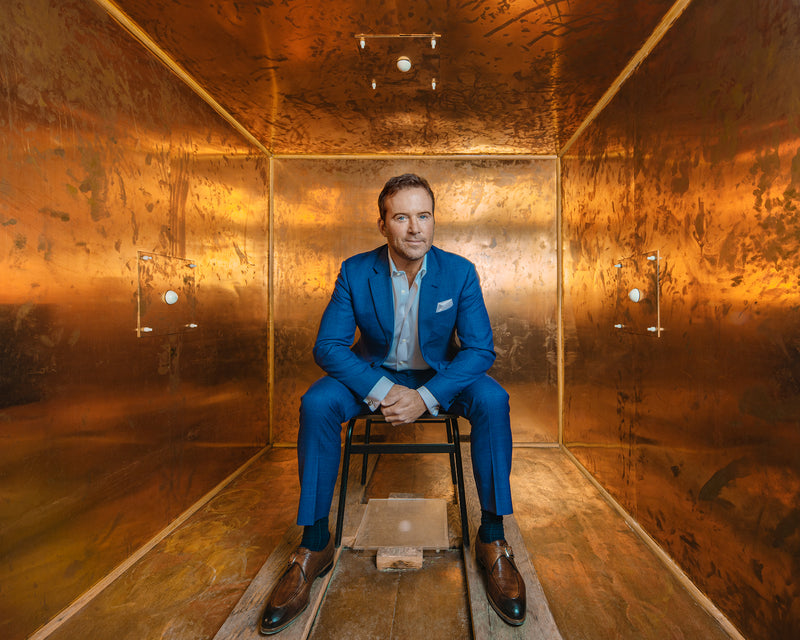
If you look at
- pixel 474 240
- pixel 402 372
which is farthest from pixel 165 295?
pixel 474 240

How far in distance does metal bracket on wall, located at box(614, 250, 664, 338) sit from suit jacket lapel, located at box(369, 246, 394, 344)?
3.52ft

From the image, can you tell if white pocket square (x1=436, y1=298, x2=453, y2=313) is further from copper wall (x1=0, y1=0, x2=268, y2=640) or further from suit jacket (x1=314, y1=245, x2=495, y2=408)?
copper wall (x1=0, y1=0, x2=268, y2=640)

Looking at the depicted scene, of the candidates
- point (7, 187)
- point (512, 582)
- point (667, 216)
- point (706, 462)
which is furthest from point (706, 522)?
point (7, 187)

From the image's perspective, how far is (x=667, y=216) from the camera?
5.24 feet

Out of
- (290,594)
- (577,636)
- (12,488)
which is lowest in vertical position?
(577,636)

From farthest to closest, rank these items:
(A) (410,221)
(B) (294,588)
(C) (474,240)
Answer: (C) (474,240), (A) (410,221), (B) (294,588)

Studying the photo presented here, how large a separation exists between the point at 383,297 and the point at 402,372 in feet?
1.09

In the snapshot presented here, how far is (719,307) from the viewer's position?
1.31 m

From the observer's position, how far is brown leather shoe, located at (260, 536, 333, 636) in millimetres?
1188

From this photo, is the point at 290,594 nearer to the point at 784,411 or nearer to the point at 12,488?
the point at 12,488

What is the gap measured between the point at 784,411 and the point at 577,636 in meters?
0.88

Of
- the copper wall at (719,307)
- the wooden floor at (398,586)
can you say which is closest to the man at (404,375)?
the wooden floor at (398,586)

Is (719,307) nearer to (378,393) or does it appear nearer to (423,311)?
(423,311)

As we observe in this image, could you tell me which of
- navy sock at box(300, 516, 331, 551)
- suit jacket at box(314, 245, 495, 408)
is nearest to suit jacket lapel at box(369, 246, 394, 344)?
suit jacket at box(314, 245, 495, 408)
